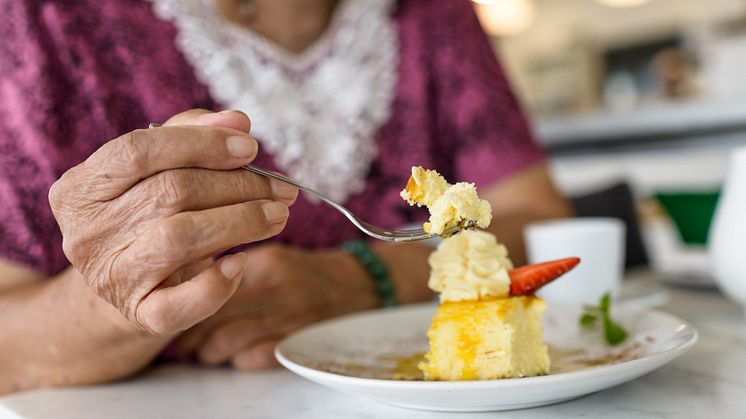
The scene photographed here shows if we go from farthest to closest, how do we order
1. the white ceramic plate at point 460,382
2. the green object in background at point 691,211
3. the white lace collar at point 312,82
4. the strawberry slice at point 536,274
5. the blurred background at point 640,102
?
the blurred background at point 640,102, the green object in background at point 691,211, the white lace collar at point 312,82, the strawberry slice at point 536,274, the white ceramic plate at point 460,382

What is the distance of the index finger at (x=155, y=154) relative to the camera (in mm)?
539

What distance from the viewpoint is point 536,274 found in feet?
2.10

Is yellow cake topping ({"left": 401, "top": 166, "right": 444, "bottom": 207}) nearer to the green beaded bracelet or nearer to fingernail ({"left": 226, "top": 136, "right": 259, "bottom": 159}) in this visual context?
fingernail ({"left": 226, "top": 136, "right": 259, "bottom": 159})

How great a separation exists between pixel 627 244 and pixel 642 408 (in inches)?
48.3

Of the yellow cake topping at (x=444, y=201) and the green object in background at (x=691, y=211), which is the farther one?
the green object in background at (x=691, y=211)

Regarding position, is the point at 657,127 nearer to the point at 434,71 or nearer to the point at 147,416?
the point at 434,71

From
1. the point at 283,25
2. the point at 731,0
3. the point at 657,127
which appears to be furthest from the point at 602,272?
the point at 731,0

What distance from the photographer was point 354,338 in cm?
79

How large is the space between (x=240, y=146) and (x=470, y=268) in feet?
0.80

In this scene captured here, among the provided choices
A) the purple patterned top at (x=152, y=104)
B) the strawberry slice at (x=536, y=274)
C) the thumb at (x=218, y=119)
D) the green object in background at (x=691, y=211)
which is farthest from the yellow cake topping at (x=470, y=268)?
the green object in background at (x=691, y=211)

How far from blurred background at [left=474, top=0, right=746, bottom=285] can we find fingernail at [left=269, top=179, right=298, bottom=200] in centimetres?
74

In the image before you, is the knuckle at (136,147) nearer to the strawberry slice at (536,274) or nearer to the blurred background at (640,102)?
the strawberry slice at (536,274)

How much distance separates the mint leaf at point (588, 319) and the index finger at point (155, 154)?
40 centimetres

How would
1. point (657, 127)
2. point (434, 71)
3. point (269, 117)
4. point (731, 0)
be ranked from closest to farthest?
1. point (269, 117)
2. point (434, 71)
3. point (657, 127)
4. point (731, 0)
